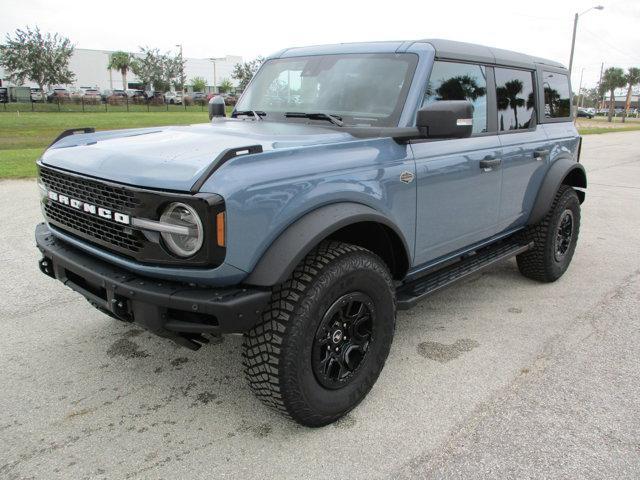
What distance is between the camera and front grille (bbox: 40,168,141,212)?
2410mm

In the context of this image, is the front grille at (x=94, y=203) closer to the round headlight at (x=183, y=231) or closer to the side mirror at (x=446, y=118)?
the round headlight at (x=183, y=231)

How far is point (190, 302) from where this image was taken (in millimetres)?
2246

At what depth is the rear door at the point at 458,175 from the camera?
3.23 m

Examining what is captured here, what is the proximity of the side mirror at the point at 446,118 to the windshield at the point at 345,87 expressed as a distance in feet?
0.98

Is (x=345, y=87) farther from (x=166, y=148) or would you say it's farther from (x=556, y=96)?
(x=556, y=96)

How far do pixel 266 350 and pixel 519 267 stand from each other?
3.27 m

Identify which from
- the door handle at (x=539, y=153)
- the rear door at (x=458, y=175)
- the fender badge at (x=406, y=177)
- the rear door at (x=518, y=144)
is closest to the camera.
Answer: the fender badge at (x=406, y=177)

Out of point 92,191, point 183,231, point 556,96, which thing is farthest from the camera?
point 556,96

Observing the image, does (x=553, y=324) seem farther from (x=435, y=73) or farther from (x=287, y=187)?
(x=287, y=187)

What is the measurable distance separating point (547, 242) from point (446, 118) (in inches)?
91.7

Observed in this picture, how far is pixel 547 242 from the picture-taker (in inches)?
183

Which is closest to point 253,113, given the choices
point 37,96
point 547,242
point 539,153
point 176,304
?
point 176,304

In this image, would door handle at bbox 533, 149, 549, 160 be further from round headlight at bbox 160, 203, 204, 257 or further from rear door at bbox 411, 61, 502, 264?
round headlight at bbox 160, 203, 204, 257

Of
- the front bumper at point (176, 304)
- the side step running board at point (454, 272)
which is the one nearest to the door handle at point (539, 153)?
the side step running board at point (454, 272)
